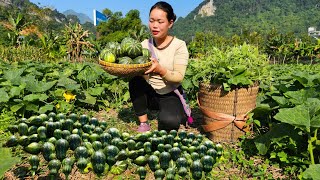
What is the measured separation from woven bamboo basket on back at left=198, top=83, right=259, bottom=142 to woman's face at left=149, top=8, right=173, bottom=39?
0.75 meters

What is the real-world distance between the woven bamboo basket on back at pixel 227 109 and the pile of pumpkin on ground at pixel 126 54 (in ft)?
2.68

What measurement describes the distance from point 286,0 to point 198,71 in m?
148

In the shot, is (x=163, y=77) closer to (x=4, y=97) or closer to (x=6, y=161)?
(x=4, y=97)

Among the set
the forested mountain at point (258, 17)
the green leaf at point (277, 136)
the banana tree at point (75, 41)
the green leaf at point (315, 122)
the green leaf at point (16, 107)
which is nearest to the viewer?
the green leaf at point (315, 122)

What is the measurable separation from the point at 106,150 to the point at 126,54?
4.84 feet

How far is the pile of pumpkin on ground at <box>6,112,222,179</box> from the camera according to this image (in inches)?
77.7

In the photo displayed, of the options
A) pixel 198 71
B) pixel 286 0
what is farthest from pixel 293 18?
pixel 198 71

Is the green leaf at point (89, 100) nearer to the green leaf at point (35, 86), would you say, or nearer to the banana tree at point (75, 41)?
the green leaf at point (35, 86)

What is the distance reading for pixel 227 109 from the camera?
3402mm

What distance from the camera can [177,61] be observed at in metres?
3.48

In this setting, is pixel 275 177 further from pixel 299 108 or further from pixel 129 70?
pixel 129 70

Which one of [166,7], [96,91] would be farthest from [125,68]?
[96,91]

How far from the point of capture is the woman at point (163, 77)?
335 cm

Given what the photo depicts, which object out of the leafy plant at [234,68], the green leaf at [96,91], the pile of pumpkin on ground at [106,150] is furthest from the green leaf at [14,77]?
the leafy plant at [234,68]
